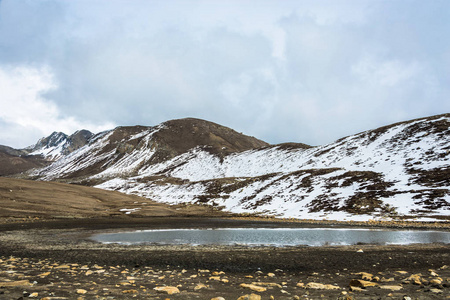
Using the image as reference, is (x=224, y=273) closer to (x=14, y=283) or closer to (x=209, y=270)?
(x=209, y=270)

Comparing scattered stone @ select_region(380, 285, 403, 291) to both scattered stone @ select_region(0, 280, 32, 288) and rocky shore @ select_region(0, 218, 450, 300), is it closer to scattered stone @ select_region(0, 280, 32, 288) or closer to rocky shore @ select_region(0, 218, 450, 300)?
rocky shore @ select_region(0, 218, 450, 300)

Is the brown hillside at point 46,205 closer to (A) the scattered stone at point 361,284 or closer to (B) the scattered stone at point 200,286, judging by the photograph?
(B) the scattered stone at point 200,286

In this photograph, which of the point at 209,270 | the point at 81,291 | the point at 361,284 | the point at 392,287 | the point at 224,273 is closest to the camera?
the point at 81,291

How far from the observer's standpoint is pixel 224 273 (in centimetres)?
1349

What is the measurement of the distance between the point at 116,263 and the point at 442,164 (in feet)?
238

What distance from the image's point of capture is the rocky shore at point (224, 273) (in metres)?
9.48

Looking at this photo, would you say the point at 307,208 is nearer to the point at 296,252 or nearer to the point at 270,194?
the point at 270,194

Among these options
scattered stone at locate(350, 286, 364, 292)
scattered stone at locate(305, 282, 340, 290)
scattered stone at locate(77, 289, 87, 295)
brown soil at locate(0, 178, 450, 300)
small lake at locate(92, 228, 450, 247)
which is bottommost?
small lake at locate(92, 228, 450, 247)

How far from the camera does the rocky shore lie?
948 centimetres

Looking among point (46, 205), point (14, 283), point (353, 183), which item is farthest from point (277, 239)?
point (46, 205)

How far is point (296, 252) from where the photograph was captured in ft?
63.1

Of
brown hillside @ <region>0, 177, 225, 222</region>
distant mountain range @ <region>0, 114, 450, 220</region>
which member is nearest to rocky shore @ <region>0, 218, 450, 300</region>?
distant mountain range @ <region>0, 114, 450, 220</region>

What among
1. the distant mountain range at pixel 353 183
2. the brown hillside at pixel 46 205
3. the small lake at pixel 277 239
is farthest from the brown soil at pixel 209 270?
the distant mountain range at pixel 353 183

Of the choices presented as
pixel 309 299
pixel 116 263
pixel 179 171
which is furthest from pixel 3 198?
pixel 179 171
